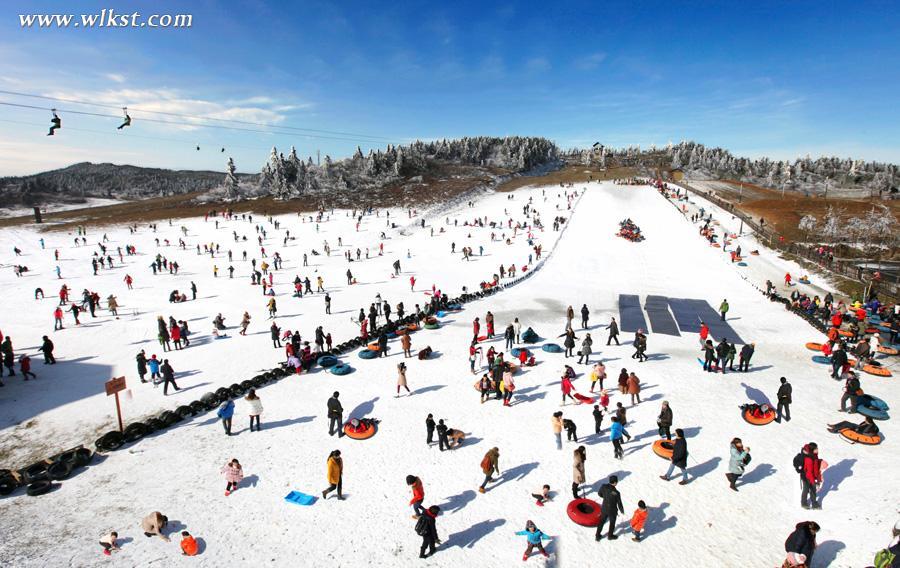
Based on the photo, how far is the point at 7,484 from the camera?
11219mm

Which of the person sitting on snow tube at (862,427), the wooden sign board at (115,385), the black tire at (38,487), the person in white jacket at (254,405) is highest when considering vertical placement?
the wooden sign board at (115,385)

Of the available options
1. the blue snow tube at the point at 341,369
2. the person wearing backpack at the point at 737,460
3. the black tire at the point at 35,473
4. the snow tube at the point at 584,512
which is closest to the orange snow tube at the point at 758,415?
the person wearing backpack at the point at 737,460

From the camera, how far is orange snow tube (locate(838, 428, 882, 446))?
12648 millimetres

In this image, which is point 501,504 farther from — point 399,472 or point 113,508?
point 113,508

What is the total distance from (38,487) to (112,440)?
86.5 inches

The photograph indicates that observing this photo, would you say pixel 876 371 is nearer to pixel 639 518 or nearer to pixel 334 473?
pixel 639 518

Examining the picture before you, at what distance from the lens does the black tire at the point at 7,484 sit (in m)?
11.1

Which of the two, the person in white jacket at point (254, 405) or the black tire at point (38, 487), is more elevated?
the person in white jacket at point (254, 405)

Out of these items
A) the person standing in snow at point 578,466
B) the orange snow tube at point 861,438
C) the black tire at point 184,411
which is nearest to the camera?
the person standing in snow at point 578,466

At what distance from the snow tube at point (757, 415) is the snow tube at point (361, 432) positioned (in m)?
12.7

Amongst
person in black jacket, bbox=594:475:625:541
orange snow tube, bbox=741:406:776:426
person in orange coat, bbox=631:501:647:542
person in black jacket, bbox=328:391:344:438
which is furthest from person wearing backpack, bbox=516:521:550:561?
orange snow tube, bbox=741:406:776:426

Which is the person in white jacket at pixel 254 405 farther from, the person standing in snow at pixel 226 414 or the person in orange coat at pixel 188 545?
the person in orange coat at pixel 188 545

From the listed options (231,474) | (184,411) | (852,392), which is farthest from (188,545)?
(852,392)

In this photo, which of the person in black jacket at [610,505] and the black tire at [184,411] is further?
the black tire at [184,411]
